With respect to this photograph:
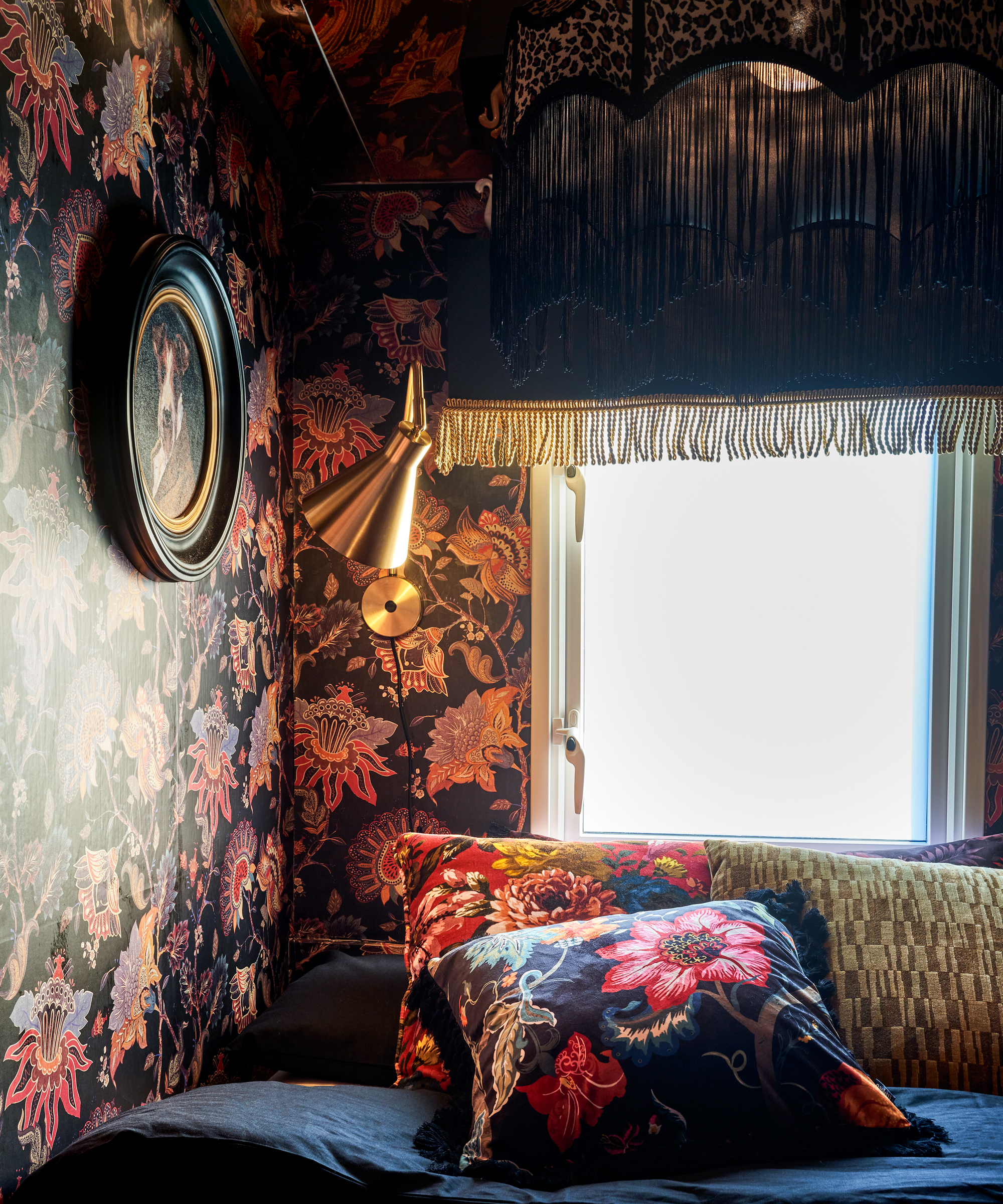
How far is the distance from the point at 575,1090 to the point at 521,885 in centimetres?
52

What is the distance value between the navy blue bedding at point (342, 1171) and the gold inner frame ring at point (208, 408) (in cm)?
84

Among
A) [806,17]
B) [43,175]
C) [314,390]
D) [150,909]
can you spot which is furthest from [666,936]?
[314,390]

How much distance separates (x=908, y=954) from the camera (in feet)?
4.75

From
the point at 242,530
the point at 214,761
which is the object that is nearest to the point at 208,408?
the point at 242,530

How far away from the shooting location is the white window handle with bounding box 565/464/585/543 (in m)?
2.16

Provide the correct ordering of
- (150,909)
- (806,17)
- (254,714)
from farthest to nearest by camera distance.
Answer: (254,714), (150,909), (806,17)

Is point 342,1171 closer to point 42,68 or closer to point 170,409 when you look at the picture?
point 170,409

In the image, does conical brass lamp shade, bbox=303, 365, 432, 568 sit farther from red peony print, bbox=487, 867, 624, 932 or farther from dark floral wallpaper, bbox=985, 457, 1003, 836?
dark floral wallpaper, bbox=985, 457, 1003, 836

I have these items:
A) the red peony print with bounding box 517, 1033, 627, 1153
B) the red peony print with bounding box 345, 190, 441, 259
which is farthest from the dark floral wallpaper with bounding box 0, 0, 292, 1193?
the red peony print with bounding box 517, 1033, 627, 1153

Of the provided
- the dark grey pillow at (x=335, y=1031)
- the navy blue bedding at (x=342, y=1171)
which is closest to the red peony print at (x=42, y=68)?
the navy blue bedding at (x=342, y=1171)

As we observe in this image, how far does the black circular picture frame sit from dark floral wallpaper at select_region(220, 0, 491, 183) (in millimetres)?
459

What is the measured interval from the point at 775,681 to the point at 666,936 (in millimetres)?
1044

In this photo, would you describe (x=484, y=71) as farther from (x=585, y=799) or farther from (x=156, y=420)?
(x=585, y=799)

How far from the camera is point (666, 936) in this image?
1.28 metres
